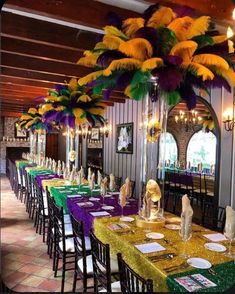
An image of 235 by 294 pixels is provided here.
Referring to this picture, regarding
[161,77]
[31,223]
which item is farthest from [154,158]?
[31,223]

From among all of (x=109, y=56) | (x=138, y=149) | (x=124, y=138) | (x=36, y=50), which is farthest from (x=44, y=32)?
(x=124, y=138)

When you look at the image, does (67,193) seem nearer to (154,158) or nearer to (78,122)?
(78,122)

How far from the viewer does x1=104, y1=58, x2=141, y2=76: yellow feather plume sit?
8.02 feet

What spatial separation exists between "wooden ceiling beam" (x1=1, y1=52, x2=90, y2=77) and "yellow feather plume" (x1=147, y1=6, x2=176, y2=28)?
9.47 ft

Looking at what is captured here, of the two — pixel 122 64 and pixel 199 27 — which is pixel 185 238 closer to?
pixel 122 64

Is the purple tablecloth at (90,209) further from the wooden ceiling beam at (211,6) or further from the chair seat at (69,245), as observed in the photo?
the wooden ceiling beam at (211,6)

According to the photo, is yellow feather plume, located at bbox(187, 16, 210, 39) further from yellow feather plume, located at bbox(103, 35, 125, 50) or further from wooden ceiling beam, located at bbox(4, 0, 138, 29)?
wooden ceiling beam, located at bbox(4, 0, 138, 29)

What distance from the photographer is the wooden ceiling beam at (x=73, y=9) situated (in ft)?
9.13

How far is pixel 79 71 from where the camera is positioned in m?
5.40

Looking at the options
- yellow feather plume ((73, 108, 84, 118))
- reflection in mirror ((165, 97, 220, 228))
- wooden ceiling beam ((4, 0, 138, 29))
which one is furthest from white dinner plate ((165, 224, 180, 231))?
reflection in mirror ((165, 97, 220, 228))

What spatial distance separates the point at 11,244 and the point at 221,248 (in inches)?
137

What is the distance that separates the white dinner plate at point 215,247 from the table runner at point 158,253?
0.15 ft

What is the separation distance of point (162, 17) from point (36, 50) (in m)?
2.46

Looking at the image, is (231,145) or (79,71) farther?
(79,71)
